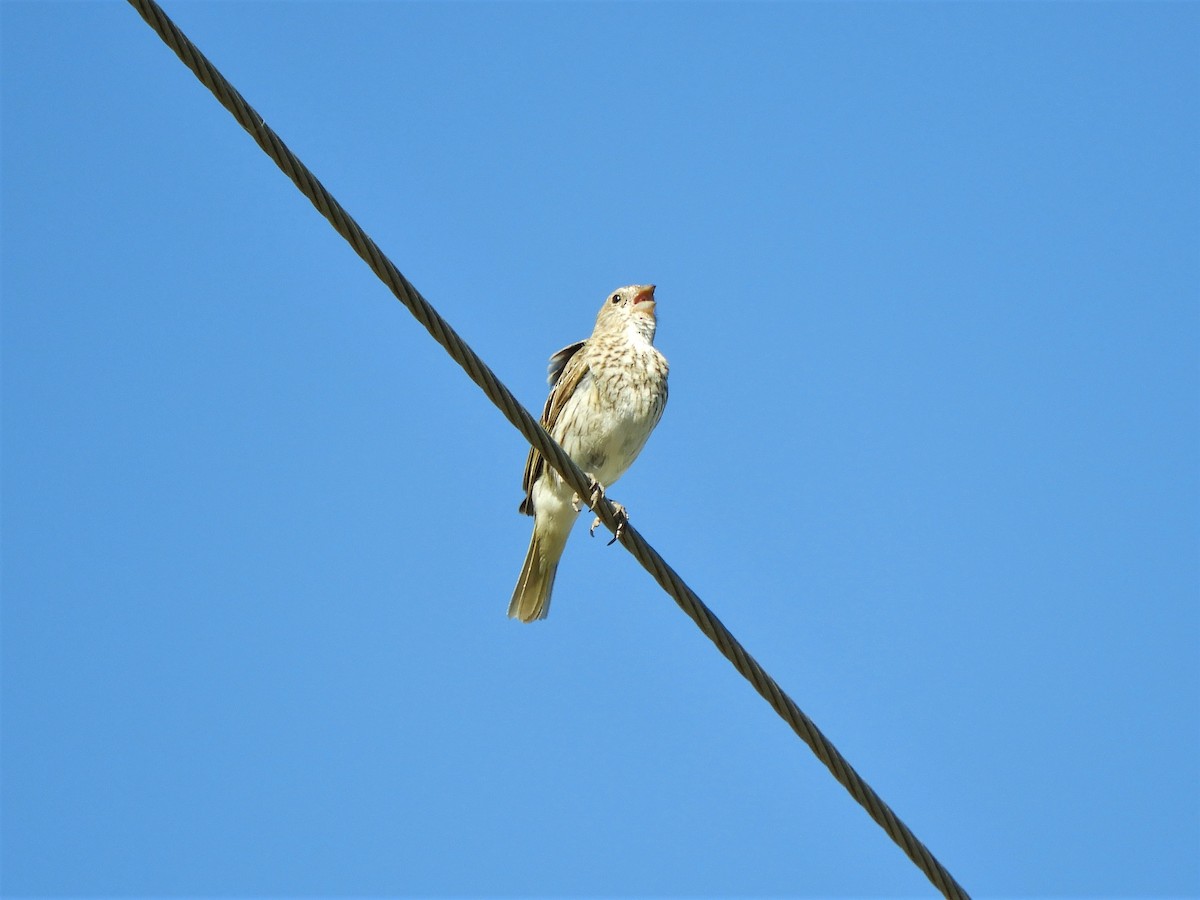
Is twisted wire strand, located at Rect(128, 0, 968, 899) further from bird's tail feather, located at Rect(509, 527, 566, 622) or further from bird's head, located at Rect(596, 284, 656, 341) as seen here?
bird's head, located at Rect(596, 284, 656, 341)

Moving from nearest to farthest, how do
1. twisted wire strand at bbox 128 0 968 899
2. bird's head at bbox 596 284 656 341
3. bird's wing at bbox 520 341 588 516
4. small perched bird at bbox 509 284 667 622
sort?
twisted wire strand at bbox 128 0 968 899
small perched bird at bbox 509 284 667 622
bird's wing at bbox 520 341 588 516
bird's head at bbox 596 284 656 341

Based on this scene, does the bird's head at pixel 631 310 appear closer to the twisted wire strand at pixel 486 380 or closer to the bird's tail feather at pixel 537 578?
the bird's tail feather at pixel 537 578

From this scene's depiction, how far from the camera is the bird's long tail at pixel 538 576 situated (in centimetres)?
803

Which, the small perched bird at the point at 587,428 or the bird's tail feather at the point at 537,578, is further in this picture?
the bird's tail feather at the point at 537,578

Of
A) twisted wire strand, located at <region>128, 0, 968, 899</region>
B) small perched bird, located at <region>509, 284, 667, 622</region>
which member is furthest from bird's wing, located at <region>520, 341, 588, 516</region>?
twisted wire strand, located at <region>128, 0, 968, 899</region>

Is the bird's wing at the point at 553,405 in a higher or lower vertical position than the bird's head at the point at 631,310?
lower

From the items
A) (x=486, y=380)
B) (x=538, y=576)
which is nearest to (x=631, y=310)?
→ (x=538, y=576)

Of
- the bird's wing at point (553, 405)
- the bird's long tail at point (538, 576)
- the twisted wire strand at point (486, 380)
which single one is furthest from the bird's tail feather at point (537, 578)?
the twisted wire strand at point (486, 380)

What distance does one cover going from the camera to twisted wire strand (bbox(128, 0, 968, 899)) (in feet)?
14.8

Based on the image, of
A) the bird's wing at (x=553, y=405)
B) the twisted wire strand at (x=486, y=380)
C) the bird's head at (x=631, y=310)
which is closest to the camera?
the twisted wire strand at (x=486, y=380)

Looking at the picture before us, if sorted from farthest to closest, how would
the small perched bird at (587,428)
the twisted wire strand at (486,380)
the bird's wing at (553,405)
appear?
the bird's wing at (553,405) < the small perched bird at (587,428) < the twisted wire strand at (486,380)

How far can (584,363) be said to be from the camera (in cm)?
805

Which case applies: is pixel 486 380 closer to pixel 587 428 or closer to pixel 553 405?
pixel 587 428

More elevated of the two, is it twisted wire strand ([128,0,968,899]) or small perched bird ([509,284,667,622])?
small perched bird ([509,284,667,622])
